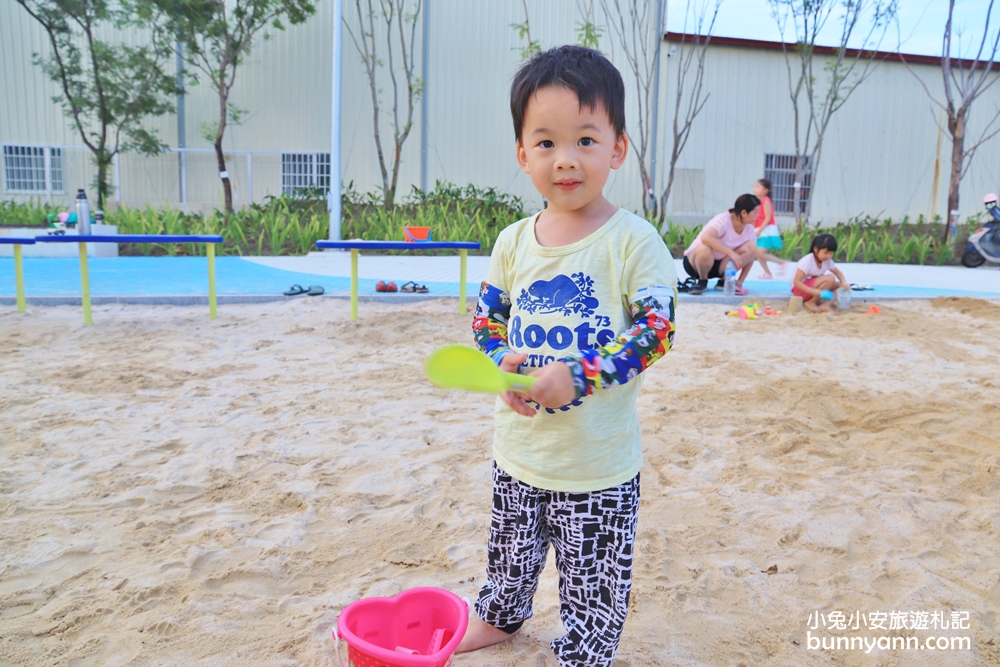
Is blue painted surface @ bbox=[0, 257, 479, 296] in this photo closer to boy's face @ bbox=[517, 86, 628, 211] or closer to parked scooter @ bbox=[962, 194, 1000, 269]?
boy's face @ bbox=[517, 86, 628, 211]

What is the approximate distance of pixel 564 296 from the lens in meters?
1.46

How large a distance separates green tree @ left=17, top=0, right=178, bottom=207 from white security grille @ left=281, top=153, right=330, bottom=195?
227cm

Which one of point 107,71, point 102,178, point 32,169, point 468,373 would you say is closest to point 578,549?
point 468,373

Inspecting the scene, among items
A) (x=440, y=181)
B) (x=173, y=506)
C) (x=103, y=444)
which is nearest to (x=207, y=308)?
(x=103, y=444)

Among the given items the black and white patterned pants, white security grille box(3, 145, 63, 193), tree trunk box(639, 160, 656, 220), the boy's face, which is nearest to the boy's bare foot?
the black and white patterned pants

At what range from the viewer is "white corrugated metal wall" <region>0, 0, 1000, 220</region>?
47.0 ft

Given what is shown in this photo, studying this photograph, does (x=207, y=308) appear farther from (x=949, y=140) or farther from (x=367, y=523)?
(x=949, y=140)

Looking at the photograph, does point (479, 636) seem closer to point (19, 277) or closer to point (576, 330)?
point (576, 330)

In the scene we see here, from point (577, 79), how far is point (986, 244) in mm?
11519

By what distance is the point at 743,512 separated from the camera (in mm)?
2445

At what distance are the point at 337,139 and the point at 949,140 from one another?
12119 mm

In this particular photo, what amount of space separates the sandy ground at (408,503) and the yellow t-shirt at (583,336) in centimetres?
52

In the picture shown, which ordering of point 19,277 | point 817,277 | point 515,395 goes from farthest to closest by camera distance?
1. point 817,277
2. point 19,277
3. point 515,395

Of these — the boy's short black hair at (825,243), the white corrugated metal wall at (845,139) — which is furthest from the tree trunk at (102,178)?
the boy's short black hair at (825,243)
